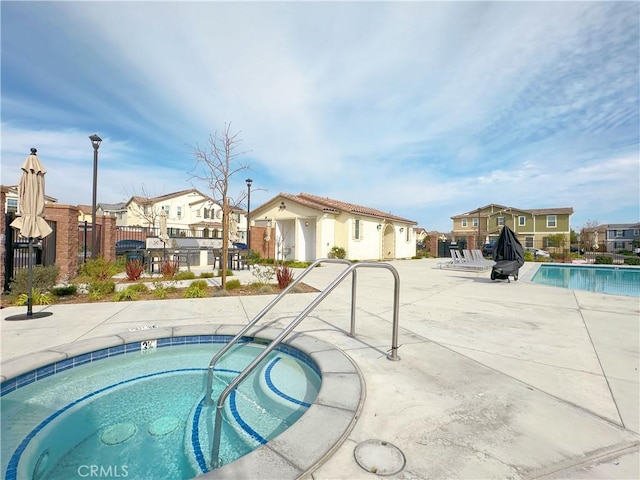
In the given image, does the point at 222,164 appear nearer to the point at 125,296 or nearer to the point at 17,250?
the point at 125,296

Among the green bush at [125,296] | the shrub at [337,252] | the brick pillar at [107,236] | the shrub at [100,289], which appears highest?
the brick pillar at [107,236]

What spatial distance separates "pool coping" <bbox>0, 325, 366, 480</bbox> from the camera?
5.62ft

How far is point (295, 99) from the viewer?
11.9 metres

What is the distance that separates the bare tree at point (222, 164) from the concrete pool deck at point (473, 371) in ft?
9.52

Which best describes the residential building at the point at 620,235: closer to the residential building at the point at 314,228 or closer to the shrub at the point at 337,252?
the residential building at the point at 314,228

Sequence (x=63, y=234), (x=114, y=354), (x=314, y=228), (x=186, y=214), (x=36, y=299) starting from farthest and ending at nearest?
1. (x=186, y=214)
2. (x=314, y=228)
3. (x=63, y=234)
4. (x=36, y=299)
5. (x=114, y=354)

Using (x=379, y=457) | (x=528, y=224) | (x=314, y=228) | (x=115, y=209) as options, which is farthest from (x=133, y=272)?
(x=528, y=224)

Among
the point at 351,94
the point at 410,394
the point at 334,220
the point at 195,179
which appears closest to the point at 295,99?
the point at 351,94

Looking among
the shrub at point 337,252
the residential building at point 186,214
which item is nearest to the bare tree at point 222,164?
the shrub at point 337,252

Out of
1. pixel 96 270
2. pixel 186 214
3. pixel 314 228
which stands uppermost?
pixel 186 214

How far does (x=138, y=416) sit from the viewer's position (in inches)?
117

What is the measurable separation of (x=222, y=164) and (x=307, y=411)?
25.0 ft

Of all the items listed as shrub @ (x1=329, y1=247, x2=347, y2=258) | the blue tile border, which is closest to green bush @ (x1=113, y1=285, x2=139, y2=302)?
the blue tile border

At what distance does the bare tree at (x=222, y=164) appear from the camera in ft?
27.5
